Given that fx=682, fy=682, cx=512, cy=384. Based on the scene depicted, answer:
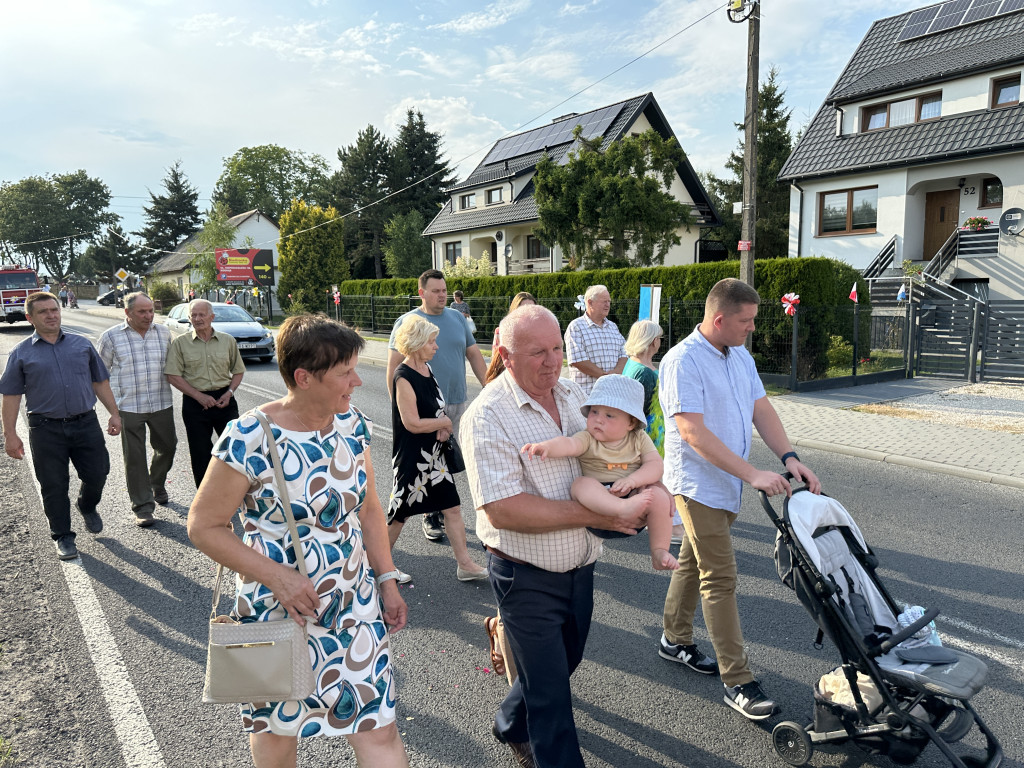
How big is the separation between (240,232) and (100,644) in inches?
2375

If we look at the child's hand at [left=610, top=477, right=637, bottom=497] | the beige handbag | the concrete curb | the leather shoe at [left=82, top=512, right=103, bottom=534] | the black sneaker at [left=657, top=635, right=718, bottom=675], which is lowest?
the concrete curb

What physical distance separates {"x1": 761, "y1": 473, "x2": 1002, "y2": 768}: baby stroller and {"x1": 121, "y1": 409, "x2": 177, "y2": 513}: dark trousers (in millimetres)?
5532

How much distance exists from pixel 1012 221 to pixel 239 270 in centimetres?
3948

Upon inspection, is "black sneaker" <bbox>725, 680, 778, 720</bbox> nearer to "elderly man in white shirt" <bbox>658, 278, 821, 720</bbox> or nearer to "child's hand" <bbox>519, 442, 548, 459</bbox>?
"elderly man in white shirt" <bbox>658, 278, 821, 720</bbox>

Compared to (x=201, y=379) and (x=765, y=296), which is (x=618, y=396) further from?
(x=765, y=296)

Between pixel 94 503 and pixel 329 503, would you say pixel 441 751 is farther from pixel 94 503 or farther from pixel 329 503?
pixel 94 503

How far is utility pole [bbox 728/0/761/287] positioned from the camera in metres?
12.8

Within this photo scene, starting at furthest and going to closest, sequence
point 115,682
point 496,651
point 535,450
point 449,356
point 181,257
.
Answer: point 181,257, point 449,356, point 115,682, point 496,651, point 535,450

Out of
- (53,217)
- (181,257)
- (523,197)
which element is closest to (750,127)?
(523,197)

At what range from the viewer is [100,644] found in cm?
396

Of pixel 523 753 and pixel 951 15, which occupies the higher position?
pixel 951 15

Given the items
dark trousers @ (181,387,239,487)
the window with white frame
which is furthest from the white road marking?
the window with white frame

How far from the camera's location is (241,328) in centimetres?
1959

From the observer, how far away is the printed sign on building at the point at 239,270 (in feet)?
140
